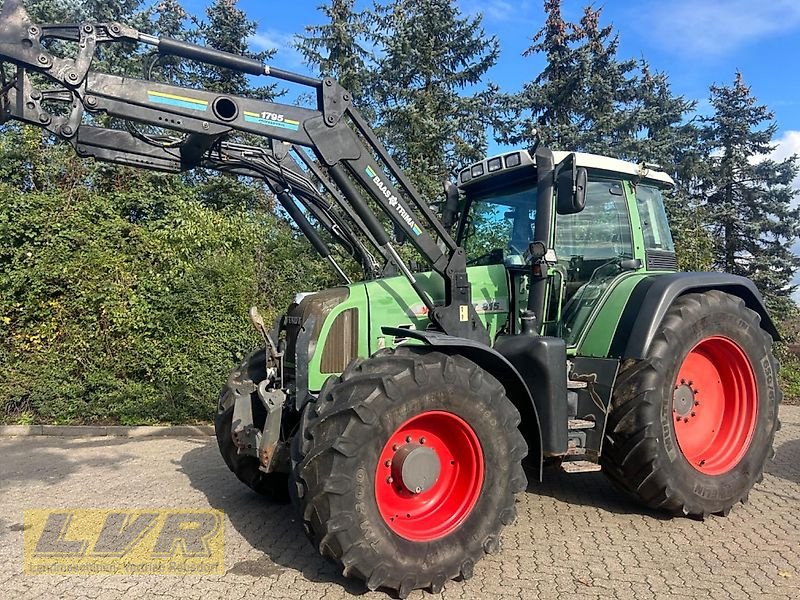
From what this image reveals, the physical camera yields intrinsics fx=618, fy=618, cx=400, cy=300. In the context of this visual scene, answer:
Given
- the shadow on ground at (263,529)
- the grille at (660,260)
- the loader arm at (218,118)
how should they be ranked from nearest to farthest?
the loader arm at (218,118) → the shadow on ground at (263,529) → the grille at (660,260)

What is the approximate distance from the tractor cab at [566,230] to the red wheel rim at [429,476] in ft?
4.45

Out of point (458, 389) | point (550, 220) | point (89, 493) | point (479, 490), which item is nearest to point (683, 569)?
point (479, 490)

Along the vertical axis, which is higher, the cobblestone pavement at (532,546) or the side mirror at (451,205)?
the side mirror at (451,205)

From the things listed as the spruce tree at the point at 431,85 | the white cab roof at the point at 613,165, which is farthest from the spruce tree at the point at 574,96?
the white cab roof at the point at 613,165

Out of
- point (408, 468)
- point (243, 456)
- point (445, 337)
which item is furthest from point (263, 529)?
point (445, 337)

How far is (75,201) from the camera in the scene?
998 centimetres

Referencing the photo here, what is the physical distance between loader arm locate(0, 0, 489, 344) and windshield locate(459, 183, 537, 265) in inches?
34.6

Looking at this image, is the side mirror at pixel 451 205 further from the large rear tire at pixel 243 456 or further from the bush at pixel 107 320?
the bush at pixel 107 320

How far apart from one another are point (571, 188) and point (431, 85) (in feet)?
39.1

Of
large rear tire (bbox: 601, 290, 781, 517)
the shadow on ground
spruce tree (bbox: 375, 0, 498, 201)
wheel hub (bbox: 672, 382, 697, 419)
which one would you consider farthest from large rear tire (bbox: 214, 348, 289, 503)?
spruce tree (bbox: 375, 0, 498, 201)

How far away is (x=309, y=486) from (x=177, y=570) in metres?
1.21

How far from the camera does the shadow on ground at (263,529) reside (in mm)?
3789

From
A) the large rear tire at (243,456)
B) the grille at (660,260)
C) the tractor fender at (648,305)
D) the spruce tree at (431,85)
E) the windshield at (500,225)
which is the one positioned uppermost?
the spruce tree at (431,85)

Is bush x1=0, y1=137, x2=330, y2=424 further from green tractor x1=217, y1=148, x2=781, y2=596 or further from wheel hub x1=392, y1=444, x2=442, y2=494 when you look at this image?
wheel hub x1=392, y1=444, x2=442, y2=494
